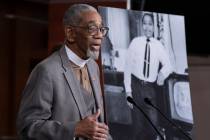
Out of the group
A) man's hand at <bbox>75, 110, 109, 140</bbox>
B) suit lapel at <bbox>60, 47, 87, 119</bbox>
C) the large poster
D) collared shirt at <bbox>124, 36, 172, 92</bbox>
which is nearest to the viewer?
man's hand at <bbox>75, 110, 109, 140</bbox>

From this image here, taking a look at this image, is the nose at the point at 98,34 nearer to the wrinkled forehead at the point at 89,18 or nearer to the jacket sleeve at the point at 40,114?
the wrinkled forehead at the point at 89,18

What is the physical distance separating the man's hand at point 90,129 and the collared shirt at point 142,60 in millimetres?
504

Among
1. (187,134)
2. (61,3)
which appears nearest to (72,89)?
(187,134)

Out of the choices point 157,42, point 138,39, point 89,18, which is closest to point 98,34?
point 89,18

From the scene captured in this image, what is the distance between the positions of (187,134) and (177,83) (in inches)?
10.3

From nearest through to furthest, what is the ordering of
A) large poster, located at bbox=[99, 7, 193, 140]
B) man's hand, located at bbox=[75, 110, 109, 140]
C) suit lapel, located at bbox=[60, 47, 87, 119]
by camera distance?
man's hand, located at bbox=[75, 110, 109, 140]
suit lapel, located at bbox=[60, 47, 87, 119]
large poster, located at bbox=[99, 7, 193, 140]

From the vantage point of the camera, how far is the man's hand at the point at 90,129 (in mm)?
1872

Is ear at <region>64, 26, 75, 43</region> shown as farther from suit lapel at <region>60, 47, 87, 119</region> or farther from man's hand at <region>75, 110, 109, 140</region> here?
Answer: man's hand at <region>75, 110, 109, 140</region>

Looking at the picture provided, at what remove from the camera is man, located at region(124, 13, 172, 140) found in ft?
7.75

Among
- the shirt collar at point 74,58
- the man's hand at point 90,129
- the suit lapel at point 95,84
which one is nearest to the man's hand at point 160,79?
the suit lapel at point 95,84

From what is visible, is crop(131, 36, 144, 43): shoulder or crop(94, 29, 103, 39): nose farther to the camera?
crop(131, 36, 144, 43): shoulder

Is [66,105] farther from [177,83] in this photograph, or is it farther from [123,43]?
[177,83]

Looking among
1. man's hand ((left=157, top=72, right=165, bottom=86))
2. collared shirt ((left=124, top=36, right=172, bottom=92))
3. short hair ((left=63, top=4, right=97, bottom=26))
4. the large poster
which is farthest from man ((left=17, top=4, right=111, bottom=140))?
man's hand ((left=157, top=72, right=165, bottom=86))

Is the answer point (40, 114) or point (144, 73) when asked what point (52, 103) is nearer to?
point (40, 114)
